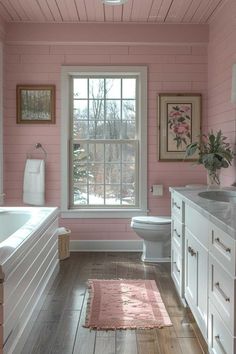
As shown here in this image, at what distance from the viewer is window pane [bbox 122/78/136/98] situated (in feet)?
16.4

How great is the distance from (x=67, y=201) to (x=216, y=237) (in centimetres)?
305

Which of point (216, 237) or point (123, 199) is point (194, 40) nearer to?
point (123, 199)

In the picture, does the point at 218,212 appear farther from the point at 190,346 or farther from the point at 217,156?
the point at 217,156

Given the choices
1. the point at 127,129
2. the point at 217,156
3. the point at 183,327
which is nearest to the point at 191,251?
the point at 183,327

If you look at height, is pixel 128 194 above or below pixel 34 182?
below

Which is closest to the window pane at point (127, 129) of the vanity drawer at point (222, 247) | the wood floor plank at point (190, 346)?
the wood floor plank at point (190, 346)

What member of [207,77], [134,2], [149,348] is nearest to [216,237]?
[149,348]

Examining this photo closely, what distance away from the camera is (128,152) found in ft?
16.6

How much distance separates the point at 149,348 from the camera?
2.54 meters

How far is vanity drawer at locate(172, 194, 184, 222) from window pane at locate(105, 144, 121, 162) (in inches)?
61.7

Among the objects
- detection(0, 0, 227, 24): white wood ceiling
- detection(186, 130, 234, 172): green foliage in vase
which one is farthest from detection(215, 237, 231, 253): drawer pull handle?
detection(0, 0, 227, 24): white wood ceiling

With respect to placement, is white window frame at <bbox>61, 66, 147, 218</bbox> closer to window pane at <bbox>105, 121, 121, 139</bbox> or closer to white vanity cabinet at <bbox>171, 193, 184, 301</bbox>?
window pane at <bbox>105, 121, 121, 139</bbox>

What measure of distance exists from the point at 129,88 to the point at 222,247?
3.36 metres

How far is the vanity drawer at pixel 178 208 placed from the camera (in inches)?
125
